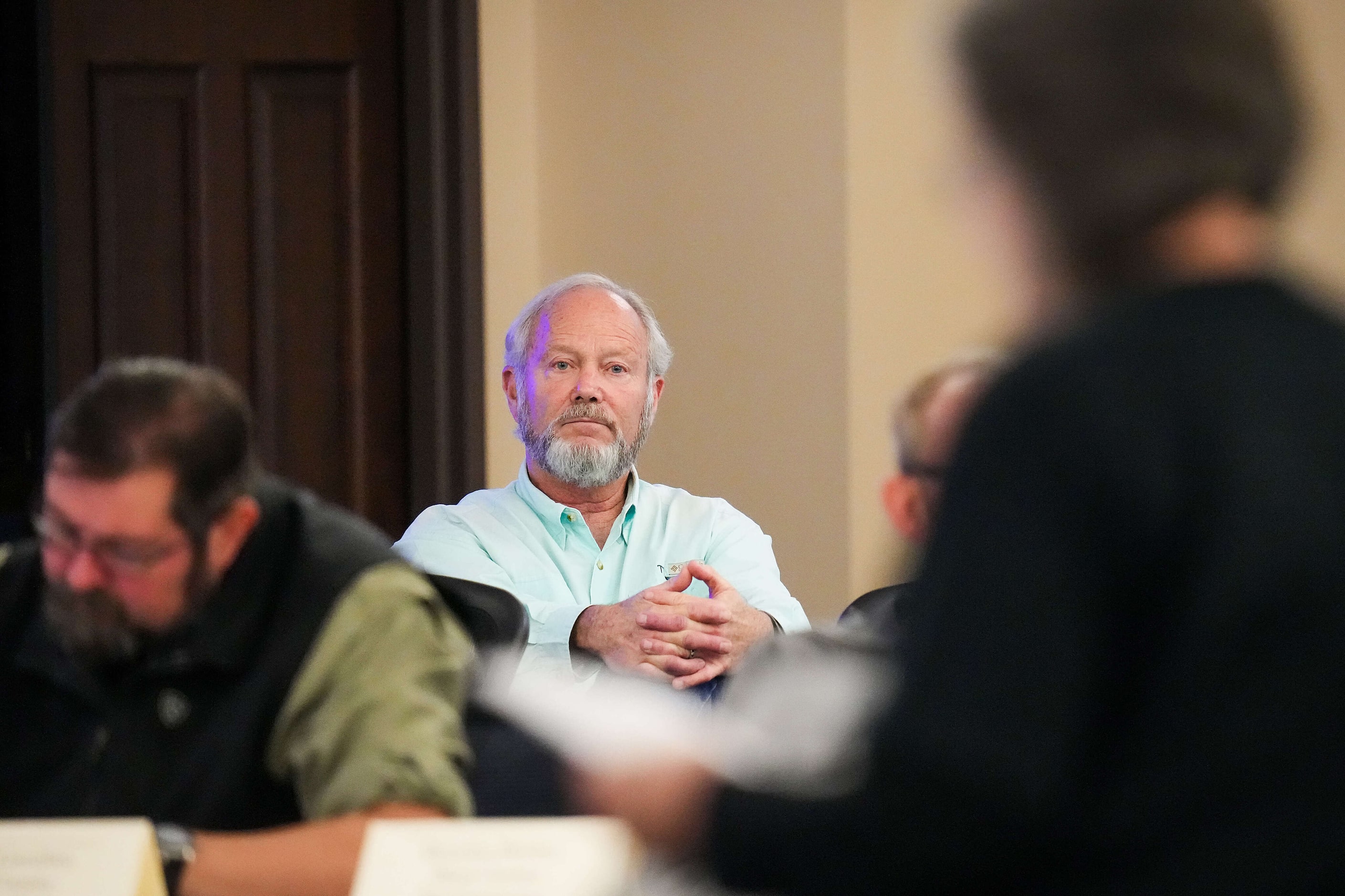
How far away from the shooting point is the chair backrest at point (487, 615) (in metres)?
1.75

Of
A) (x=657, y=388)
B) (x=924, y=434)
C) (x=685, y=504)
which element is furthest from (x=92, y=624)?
Result: (x=657, y=388)

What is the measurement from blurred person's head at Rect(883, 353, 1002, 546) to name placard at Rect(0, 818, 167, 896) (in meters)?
0.87

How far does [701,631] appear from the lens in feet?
8.68

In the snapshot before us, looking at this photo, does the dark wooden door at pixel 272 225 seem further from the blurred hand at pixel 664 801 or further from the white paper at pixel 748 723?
the blurred hand at pixel 664 801

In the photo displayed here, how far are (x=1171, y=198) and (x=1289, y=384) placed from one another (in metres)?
0.12

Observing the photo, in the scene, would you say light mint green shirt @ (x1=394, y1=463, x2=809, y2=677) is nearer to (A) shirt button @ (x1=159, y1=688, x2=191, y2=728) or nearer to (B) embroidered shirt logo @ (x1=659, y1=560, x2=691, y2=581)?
(B) embroidered shirt logo @ (x1=659, y1=560, x2=691, y2=581)

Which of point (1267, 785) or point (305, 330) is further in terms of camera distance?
point (305, 330)

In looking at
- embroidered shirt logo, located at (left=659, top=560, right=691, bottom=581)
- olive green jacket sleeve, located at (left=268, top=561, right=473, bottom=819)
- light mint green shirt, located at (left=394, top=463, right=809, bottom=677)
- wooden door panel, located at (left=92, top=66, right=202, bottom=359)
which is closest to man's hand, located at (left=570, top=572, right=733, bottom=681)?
light mint green shirt, located at (left=394, top=463, right=809, bottom=677)

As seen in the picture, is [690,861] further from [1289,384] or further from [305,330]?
[305,330]

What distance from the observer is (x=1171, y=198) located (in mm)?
808

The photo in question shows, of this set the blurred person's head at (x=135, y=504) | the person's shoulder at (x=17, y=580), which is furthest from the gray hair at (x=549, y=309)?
the blurred person's head at (x=135, y=504)

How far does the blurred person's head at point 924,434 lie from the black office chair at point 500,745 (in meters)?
0.49

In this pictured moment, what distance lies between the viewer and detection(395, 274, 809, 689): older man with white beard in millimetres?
2656

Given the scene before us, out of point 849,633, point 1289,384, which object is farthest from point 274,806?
point 1289,384
